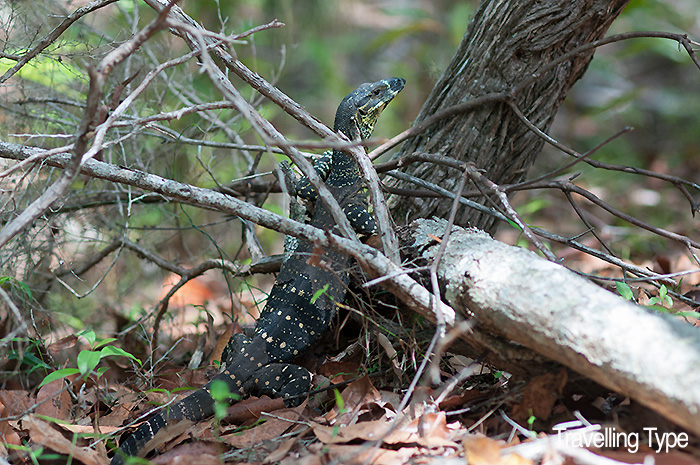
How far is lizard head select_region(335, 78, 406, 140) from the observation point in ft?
12.7

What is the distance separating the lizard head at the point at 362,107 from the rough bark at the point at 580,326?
6.10 feet

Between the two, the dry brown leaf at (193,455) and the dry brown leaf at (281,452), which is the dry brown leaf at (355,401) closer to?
the dry brown leaf at (281,452)

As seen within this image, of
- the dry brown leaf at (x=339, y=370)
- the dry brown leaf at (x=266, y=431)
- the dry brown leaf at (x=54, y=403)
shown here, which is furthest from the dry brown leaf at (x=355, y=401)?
the dry brown leaf at (x=54, y=403)

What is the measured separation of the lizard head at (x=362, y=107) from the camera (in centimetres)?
388

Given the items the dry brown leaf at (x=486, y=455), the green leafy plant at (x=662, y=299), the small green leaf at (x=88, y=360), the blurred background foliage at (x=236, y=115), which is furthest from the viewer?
the blurred background foliage at (x=236, y=115)

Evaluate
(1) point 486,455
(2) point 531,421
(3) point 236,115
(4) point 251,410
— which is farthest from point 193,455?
(3) point 236,115

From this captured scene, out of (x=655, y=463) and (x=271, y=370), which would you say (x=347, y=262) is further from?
(x=655, y=463)

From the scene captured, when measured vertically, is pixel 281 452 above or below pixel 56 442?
above

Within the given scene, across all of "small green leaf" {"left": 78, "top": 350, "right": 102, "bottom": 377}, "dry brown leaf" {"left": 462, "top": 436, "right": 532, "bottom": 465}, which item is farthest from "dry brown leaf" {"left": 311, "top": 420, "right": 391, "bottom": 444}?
"small green leaf" {"left": 78, "top": 350, "right": 102, "bottom": 377}

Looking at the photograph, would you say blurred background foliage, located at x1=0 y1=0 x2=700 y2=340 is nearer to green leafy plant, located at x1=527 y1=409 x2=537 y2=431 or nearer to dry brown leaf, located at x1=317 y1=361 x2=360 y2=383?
dry brown leaf, located at x1=317 y1=361 x2=360 y2=383

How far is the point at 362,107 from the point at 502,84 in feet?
3.74

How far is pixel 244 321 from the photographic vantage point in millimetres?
4074

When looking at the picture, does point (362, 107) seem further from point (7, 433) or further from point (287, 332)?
point (7, 433)

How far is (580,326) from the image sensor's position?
178 cm
